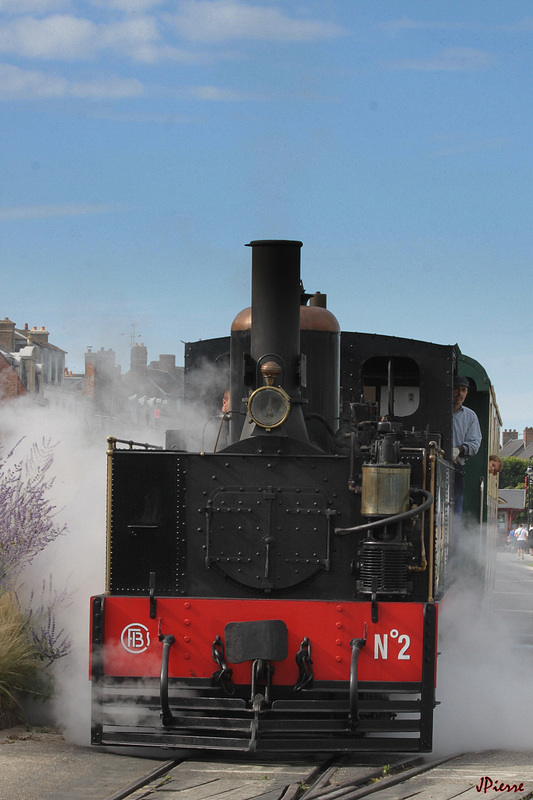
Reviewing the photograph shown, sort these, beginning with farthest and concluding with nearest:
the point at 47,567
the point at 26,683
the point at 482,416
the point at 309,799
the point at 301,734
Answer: the point at 482,416, the point at 47,567, the point at 26,683, the point at 301,734, the point at 309,799

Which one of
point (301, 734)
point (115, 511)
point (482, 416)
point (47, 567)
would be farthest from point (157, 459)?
point (482, 416)

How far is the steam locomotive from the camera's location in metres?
6.21

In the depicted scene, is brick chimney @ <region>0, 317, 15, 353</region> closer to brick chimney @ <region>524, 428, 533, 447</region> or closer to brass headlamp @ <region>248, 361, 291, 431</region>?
brass headlamp @ <region>248, 361, 291, 431</region>

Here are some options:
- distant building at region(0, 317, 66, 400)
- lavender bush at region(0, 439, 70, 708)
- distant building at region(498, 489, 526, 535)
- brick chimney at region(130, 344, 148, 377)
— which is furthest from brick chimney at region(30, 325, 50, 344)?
distant building at region(498, 489, 526, 535)

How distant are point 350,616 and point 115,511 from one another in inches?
64.8

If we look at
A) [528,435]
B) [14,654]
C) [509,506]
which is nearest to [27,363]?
[14,654]

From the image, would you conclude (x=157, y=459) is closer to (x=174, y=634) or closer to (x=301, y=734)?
(x=174, y=634)

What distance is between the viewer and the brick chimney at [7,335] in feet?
117

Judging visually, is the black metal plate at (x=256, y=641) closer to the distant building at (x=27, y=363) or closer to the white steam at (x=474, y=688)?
the white steam at (x=474, y=688)

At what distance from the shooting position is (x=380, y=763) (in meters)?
6.32

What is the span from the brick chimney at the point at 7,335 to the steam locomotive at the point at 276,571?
2984cm

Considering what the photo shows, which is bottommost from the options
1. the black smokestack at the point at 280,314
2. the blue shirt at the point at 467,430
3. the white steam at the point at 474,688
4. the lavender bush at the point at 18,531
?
the white steam at the point at 474,688

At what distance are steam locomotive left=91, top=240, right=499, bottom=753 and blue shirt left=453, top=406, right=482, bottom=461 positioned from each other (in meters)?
2.29

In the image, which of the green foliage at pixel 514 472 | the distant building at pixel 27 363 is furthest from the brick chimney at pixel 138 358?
the green foliage at pixel 514 472
